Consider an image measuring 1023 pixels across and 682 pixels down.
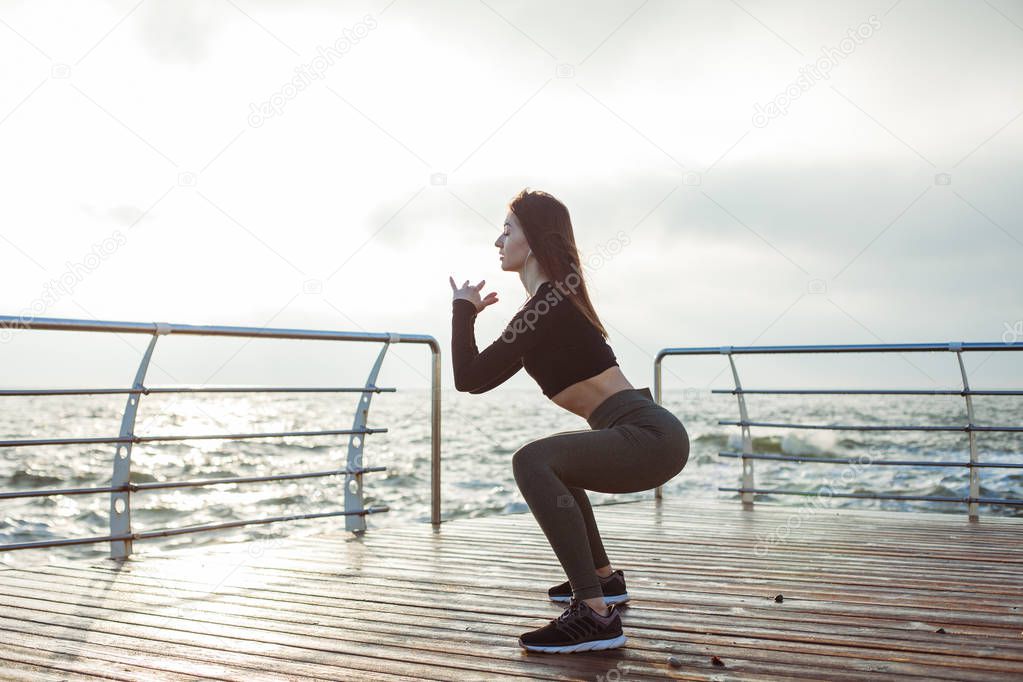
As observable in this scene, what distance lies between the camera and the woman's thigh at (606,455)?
2.46 metres

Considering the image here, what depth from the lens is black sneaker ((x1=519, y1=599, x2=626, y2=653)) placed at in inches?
95.1

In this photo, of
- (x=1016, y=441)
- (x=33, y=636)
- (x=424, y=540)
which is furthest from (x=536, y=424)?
(x=33, y=636)

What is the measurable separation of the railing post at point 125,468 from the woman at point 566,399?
1848mm

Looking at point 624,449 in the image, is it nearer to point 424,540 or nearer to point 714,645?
point 714,645

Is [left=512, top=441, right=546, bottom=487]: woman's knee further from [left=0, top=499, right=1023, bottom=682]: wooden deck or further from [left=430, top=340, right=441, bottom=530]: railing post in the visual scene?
[left=430, top=340, right=441, bottom=530]: railing post

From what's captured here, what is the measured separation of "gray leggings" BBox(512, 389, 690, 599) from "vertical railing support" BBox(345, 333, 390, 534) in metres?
2.21

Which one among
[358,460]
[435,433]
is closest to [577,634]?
[358,460]

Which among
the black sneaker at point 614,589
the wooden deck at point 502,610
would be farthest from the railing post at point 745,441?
the black sneaker at point 614,589

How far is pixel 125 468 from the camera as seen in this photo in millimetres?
3830

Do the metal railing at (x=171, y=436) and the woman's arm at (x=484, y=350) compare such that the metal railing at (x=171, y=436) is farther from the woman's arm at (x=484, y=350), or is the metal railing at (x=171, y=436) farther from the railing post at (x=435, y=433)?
the woman's arm at (x=484, y=350)

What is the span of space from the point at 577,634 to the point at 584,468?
437mm

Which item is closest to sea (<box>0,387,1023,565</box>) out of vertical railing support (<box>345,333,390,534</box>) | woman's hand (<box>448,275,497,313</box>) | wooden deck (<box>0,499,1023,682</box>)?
vertical railing support (<box>345,333,390,534</box>)

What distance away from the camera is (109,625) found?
271cm

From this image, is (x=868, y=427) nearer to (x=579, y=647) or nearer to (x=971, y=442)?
(x=971, y=442)
